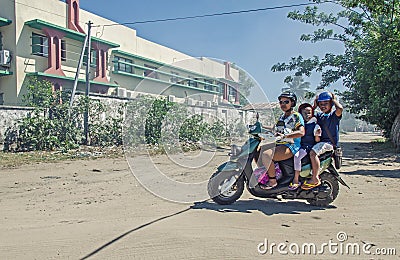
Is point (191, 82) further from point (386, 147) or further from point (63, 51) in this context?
point (63, 51)

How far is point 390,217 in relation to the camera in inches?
173

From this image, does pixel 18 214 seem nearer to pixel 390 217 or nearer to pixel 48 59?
pixel 390 217

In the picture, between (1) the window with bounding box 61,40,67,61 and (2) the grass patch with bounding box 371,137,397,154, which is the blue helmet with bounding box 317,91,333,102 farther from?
(1) the window with bounding box 61,40,67,61

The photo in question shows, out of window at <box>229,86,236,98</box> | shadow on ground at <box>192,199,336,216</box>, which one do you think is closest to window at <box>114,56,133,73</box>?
window at <box>229,86,236,98</box>

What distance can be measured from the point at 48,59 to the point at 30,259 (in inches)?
660

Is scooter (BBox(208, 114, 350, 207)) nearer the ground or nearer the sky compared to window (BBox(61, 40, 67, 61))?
nearer the ground

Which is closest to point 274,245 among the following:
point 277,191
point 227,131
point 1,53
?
point 277,191

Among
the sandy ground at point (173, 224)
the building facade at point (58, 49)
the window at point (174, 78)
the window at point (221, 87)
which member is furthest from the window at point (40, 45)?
the window at point (221, 87)

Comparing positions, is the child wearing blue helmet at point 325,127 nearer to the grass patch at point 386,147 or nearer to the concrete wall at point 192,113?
the concrete wall at point 192,113

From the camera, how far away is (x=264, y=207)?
491 centimetres

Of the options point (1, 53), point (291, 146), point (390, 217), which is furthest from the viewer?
point (1, 53)

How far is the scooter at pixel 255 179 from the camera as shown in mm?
4793

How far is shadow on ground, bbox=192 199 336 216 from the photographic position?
4.71 metres

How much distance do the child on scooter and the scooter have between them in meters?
0.07
